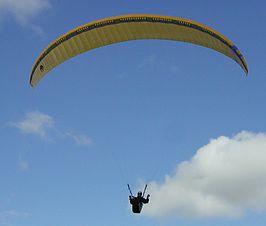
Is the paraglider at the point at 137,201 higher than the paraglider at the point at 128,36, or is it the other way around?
the paraglider at the point at 128,36

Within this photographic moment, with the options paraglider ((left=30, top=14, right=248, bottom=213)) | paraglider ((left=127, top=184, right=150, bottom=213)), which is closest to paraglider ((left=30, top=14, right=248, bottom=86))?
paraglider ((left=30, top=14, right=248, bottom=213))

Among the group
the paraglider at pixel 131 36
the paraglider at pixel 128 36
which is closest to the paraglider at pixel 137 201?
the paraglider at pixel 131 36

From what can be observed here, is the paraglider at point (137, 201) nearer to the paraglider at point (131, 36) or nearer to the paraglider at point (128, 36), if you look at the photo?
the paraglider at point (131, 36)

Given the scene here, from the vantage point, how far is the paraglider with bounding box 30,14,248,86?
29.0m

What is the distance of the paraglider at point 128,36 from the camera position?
28953 millimetres

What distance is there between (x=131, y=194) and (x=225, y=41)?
360 inches

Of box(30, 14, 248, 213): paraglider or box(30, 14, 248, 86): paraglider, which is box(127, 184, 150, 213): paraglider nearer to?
box(30, 14, 248, 213): paraglider

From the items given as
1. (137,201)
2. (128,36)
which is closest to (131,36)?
(128,36)

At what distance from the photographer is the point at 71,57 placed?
104 ft

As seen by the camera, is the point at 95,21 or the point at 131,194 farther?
the point at 131,194

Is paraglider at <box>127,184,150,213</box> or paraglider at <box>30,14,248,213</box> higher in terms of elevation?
paraglider at <box>30,14,248,213</box>

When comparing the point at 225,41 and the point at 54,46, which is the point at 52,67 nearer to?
the point at 54,46

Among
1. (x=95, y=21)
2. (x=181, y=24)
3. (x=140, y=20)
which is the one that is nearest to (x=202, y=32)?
(x=181, y=24)

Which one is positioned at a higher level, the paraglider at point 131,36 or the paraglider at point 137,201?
the paraglider at point 131,36
